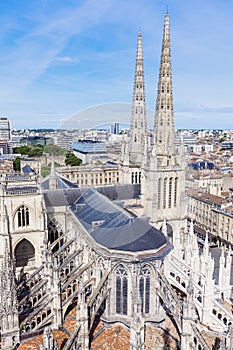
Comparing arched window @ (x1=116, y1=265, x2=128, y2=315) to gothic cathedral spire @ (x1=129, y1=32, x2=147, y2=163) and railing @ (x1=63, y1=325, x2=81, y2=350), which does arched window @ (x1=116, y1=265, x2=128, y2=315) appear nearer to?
railing @ (x1=63, y1=325, x2=81, y2=350)

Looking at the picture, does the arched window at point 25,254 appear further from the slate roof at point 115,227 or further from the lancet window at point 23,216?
the slate roof at point 115,227

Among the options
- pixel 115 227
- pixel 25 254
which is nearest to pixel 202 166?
pixel 25 254

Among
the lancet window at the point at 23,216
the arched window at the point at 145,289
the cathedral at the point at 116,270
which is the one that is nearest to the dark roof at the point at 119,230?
the cathedral at the point at 116,270

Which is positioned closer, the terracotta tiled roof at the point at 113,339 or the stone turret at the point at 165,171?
the terracotta tiled roof at the point at 113,339

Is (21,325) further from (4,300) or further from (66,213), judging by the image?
(66,213)

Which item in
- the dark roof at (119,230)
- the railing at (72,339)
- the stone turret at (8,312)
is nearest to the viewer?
the railing at (72,339)

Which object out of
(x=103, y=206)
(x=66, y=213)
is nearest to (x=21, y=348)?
(x=103, y=206)

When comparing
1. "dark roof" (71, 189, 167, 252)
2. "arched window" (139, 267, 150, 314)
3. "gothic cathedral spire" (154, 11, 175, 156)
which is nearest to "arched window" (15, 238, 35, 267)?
"dark roof" (71, 189, 167, 252)

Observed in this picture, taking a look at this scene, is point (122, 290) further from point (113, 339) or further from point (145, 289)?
point (113, 339)
